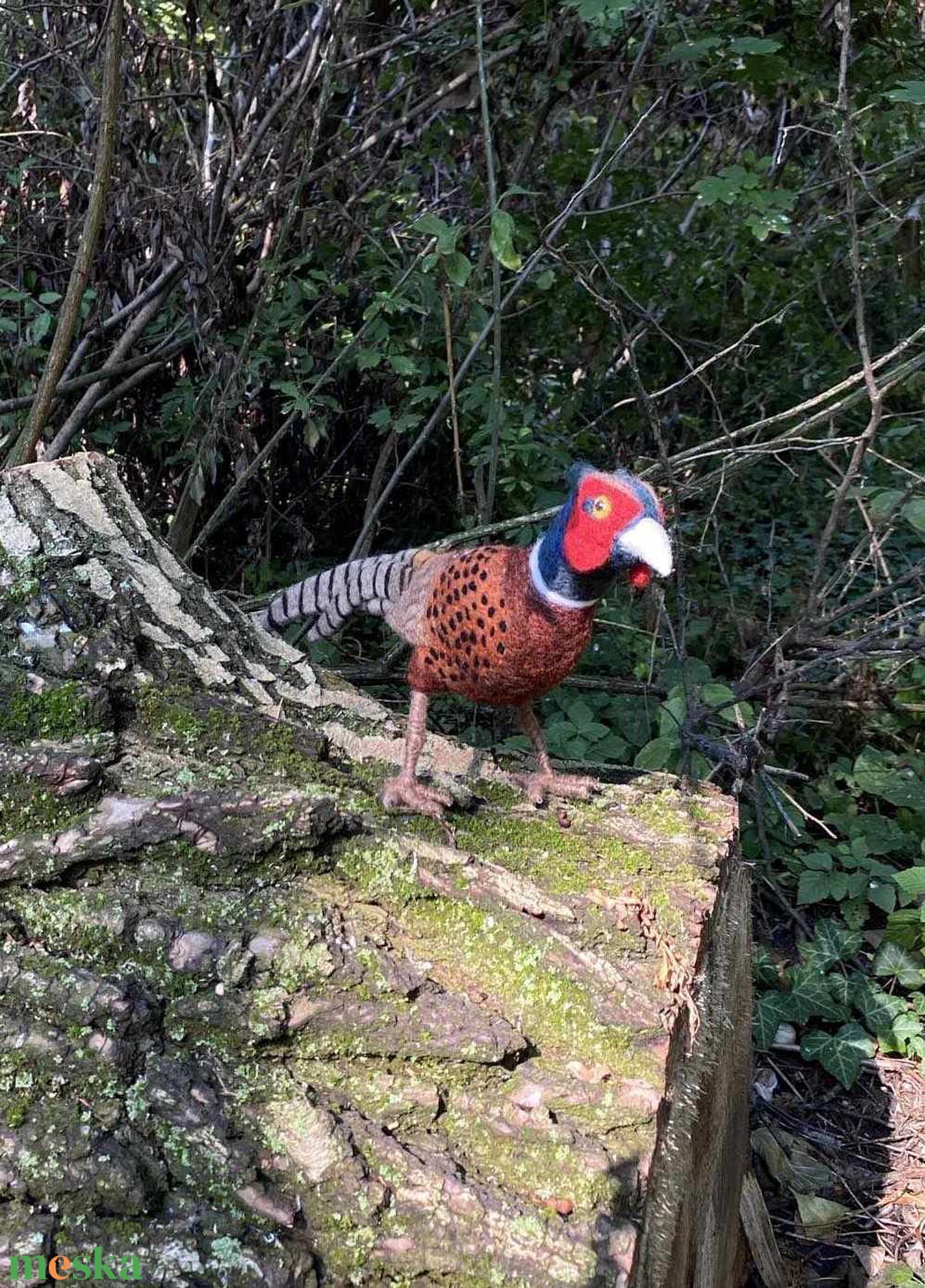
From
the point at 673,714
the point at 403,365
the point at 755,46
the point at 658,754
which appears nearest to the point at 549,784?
the point at 658,754

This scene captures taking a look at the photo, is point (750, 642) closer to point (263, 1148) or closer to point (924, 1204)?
point (924, 1204)

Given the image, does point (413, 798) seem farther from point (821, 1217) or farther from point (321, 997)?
point (821, 1217)

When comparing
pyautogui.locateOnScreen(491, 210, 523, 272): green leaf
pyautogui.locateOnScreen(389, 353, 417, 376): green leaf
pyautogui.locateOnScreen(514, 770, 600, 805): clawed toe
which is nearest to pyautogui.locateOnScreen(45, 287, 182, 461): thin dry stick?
pyautogui.locateOnScreen(389, 353, 417, 376): green leaf

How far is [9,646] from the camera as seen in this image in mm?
1945

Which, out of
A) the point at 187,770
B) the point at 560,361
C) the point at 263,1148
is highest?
the point at 560,361

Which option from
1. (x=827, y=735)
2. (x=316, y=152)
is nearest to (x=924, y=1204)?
(x=827, y=735)

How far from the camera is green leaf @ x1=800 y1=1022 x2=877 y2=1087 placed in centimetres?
263

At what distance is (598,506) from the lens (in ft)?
5.46

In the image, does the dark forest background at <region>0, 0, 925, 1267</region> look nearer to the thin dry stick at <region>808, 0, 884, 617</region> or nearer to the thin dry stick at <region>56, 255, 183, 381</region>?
the thin dry stick at <region>56, 255, 183, 381</region>

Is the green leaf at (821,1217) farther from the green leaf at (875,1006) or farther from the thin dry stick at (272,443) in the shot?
the thin dry stick at (272,443)

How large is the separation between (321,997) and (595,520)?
2.84 ft

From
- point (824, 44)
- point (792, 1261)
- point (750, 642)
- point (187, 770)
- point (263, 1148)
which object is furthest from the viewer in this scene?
point (750, 642)

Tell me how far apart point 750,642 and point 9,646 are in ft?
9.38

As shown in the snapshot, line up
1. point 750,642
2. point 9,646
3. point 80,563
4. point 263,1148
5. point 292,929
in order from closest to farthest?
point 263,1148 < point 292,929 < point 9,646 < point 80,563 < point 750,642
